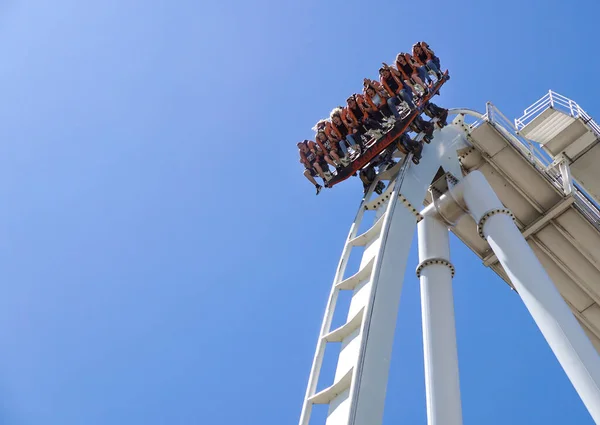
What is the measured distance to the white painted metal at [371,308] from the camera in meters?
7.85

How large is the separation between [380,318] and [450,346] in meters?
2.21

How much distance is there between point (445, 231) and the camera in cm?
1194

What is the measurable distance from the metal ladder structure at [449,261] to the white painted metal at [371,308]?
14mm

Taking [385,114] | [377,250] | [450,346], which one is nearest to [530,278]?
[450,346]

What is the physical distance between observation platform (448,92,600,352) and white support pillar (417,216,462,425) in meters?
2.11

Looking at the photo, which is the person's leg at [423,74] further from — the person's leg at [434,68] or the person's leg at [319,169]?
the person's leg at [319,169]

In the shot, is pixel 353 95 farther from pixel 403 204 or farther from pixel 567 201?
pixel 567 201

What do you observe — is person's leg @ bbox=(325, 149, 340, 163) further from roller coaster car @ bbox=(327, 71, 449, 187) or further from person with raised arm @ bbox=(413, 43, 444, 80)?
person with raised arm @ bbox=(413, 43, 444, 80)

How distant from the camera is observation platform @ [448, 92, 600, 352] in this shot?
45.6 ft

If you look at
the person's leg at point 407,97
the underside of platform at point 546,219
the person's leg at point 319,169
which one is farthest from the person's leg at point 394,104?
the underside of platform at point 546,219

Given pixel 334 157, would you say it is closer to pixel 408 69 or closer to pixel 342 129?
pixel 342 129

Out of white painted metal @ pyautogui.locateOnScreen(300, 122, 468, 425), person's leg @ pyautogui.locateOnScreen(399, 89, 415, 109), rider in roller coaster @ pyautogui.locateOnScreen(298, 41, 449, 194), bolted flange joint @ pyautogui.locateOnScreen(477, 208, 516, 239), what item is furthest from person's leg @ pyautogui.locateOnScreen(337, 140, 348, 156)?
bolted flange joint @ pyautogui.locateOnScreen(477, 208, 516, 239)

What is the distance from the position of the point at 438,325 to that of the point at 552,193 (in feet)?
15.6

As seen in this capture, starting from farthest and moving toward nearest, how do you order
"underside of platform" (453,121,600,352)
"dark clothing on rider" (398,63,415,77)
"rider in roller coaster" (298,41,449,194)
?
"underside of platform" (453,121,600,352)
"dark clothing on rider" (398,63,415,77)
"rider in roller coaster" (298,41,449,194)
